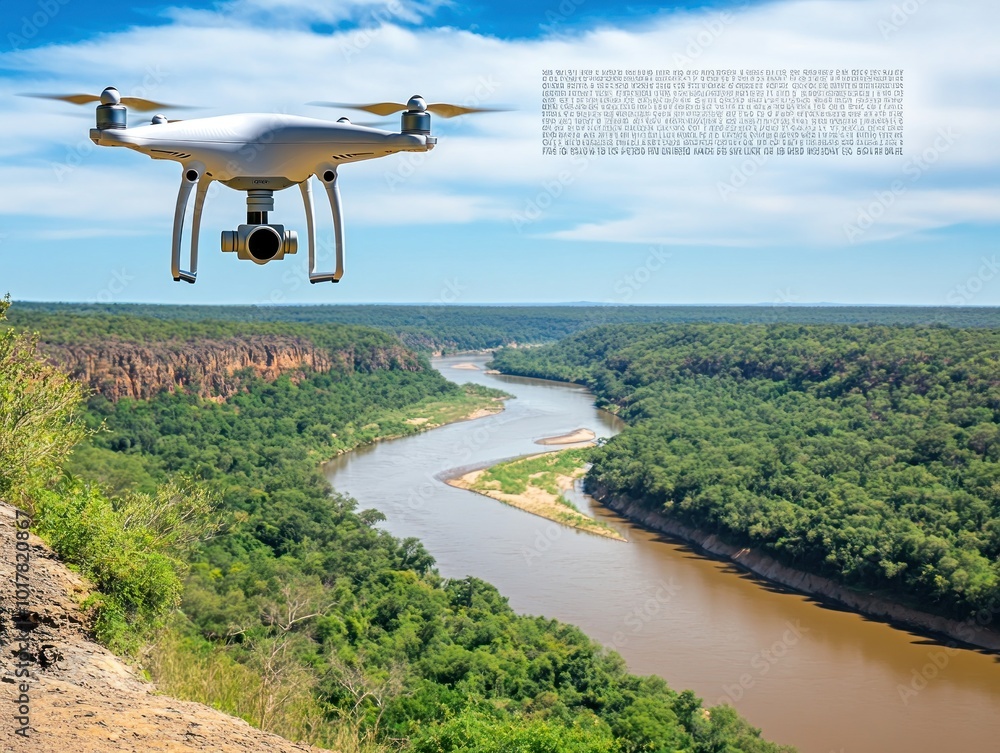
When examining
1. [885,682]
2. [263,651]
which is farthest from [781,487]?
[263,651]

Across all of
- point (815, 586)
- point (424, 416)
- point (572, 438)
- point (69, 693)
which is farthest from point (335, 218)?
point (424, 416)

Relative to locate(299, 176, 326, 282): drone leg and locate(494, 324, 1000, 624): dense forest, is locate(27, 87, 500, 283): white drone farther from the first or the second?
locate(494, 324, 1000, 624): dense forest

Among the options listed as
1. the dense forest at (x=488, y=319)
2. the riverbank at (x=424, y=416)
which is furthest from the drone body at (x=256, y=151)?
the dense forest at (x=488, y=319)

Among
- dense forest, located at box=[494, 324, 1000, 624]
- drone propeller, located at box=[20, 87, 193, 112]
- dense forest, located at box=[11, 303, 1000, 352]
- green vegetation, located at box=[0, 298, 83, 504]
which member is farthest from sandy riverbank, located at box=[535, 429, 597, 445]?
dense forest, located at box=[11, 303, 1000, 352]

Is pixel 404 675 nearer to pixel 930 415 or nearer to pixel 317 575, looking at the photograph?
pixel 317 575

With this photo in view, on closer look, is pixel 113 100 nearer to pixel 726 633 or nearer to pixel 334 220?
pixel 334 220

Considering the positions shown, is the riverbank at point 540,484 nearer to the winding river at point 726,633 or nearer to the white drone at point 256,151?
the winding river at point 726,633
